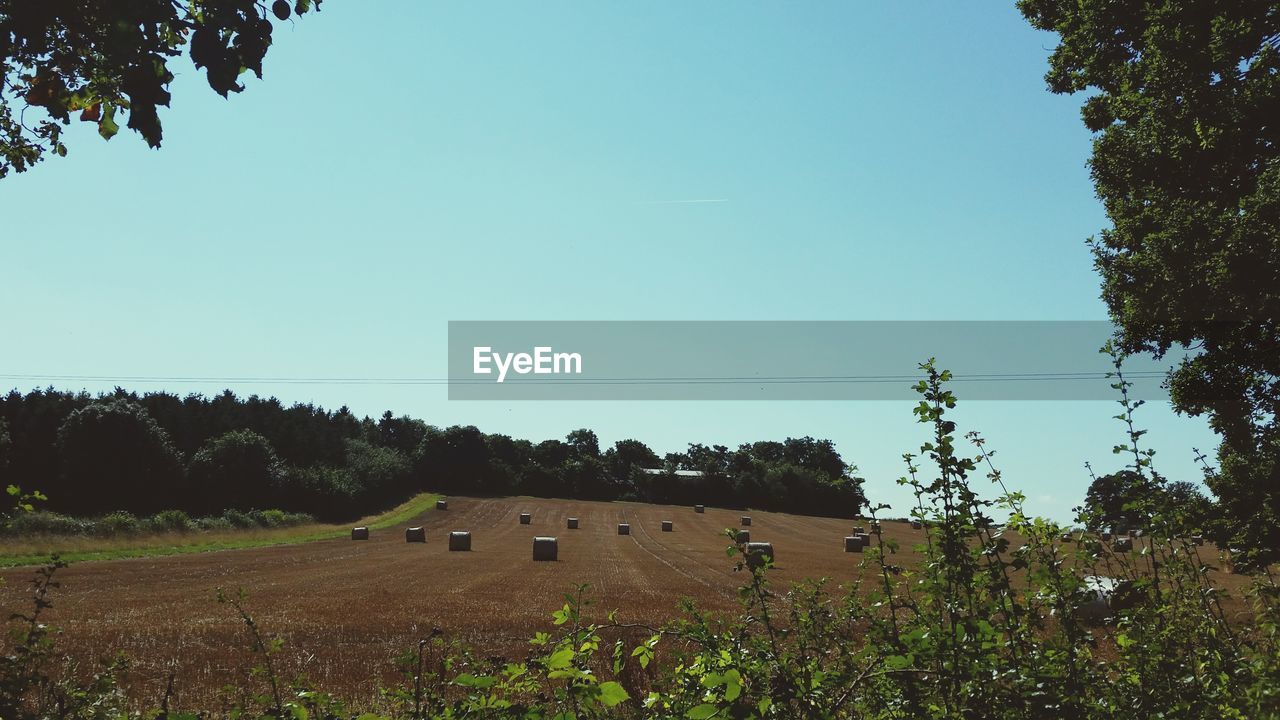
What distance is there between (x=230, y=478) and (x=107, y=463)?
28.9ft

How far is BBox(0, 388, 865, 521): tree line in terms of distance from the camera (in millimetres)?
59844

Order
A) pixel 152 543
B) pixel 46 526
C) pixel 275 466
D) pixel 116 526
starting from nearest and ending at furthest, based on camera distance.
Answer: pixel 46 526, pixel 152 543, pixel 116 526, pixel 275 466

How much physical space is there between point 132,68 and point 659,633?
3.99 m

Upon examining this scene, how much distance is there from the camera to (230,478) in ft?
210

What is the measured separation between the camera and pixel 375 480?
253 feet

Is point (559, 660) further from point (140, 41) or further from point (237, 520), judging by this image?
point (237, 520)

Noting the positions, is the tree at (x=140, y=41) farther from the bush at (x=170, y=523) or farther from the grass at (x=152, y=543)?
the bush at (x=170, y=523)

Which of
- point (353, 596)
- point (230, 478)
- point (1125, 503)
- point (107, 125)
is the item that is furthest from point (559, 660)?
point (230, 478)

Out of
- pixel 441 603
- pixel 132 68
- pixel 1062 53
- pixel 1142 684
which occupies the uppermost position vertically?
pixel 1062 53

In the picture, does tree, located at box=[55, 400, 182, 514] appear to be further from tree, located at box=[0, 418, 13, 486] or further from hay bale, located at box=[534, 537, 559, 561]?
hay bale, located at box=[534, 537, 559, 561]

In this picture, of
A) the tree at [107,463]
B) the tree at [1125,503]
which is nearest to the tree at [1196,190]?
the tree at [1125,503]

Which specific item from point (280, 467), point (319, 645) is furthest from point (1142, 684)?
point (280, 467)

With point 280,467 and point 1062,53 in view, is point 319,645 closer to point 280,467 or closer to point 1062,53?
point 1062,53

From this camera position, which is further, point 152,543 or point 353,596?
point 152,543
